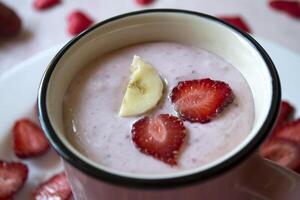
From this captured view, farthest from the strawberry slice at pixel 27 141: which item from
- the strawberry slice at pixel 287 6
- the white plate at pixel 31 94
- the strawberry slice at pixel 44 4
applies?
the strawberry slice at pixel 287 6

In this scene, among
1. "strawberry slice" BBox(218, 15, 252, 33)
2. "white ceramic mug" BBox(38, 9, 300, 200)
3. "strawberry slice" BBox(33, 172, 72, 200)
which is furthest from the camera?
"strawberry slice" BBox(218, 15, 252, 33)

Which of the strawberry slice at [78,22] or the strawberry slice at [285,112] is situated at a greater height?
the strawberry slice at [285,112]

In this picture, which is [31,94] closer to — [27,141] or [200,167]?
[27,141]

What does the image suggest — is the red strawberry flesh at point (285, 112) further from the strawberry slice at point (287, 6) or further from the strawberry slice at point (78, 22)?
the strawberry slice at point (78, 22)

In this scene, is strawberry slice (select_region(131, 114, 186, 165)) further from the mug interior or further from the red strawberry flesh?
the red strawberry flesh

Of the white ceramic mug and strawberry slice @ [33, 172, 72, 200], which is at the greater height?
the white ceramic mug

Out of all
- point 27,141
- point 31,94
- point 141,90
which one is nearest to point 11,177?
point 27,141

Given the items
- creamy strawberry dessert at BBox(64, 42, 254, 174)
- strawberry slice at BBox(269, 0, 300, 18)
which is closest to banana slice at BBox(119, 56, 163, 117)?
creamy strawberry dessert at BBox(64, 42, 254, 174)
